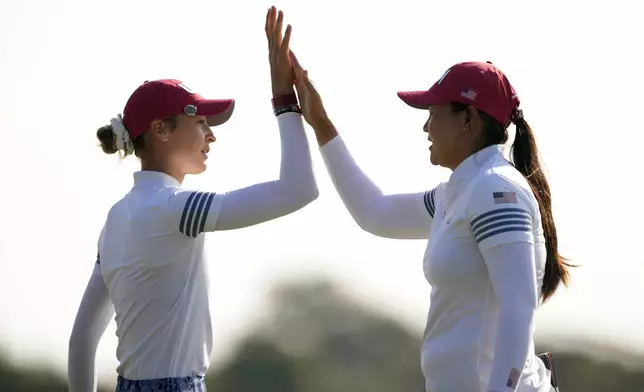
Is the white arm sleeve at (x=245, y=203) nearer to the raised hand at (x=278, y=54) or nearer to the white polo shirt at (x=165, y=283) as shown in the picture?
the white polo shirt at (x=165, y=283)

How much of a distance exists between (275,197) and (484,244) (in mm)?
998

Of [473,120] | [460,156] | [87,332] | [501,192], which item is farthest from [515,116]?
[87,332]

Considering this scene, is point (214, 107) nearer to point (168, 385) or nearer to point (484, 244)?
point (168, 385)

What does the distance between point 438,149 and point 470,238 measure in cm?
53

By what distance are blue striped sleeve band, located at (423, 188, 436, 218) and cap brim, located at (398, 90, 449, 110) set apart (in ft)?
1.67

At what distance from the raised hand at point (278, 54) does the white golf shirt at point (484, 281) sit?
41.6 inches

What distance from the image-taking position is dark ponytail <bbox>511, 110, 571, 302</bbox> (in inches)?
264

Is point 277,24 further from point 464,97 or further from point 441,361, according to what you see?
point 441,361

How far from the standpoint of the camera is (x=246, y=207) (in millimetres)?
6840

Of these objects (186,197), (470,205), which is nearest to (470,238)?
(470,205)

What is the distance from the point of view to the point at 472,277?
643 centimetres

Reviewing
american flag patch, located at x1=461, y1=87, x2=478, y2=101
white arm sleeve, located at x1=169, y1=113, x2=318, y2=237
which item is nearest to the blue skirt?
white arm sleeve, located at x1=169, y1=113, x2=318, y2=237

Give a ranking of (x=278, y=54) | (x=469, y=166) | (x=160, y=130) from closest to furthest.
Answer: (x=469, y=166) → (x=160, y=130) → (x=278, y=54)

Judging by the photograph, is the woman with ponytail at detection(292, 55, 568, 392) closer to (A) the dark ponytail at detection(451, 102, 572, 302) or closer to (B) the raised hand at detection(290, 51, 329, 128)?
(A) the dark ponytail at detection(451, 102, 572, 302)
